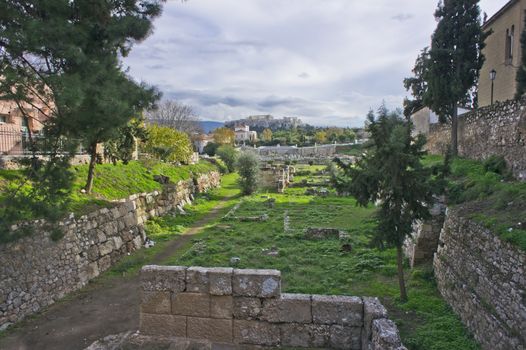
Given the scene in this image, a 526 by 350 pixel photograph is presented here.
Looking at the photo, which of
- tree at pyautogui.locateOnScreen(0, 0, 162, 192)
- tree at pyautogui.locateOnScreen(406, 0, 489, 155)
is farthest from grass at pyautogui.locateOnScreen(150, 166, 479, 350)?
tree at pyautogui.locateOnScreen(406, 0, 489, 155)

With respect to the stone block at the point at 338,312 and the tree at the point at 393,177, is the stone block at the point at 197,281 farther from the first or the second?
the tree at the point at 393,177

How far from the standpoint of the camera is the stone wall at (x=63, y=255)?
8.85 m

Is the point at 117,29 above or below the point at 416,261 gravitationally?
above

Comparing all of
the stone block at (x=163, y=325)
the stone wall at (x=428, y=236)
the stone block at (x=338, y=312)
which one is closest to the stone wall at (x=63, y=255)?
the stone block at (x=163, y=325)

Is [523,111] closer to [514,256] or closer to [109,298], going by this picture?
[514,256]

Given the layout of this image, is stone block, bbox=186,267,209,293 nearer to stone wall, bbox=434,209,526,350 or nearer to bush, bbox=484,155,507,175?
stone wall, bbox=434,209,526,350

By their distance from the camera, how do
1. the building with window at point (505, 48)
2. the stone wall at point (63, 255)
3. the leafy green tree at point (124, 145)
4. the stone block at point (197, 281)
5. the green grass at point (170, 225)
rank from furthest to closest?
Result: the leafy green tree at point (124, 145), the building with window at point (505, 48), the green grass at point (170, 225), the stone wall at point (63, 255), the stone block at point (197, 281)

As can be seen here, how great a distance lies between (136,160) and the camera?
74.3 ft

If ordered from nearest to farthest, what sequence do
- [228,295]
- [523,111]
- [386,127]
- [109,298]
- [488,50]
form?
1. [228,295]
2. [386,127]
3. [109,298]
4. [523,111]
5. [488,50]

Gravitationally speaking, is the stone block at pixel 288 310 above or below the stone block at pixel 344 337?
above

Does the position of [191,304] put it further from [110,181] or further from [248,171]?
[248,171]

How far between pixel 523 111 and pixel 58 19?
12799 millimetres

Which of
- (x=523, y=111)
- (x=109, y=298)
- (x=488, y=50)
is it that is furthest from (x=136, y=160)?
(x=488, y=50)

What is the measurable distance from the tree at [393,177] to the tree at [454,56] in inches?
418
